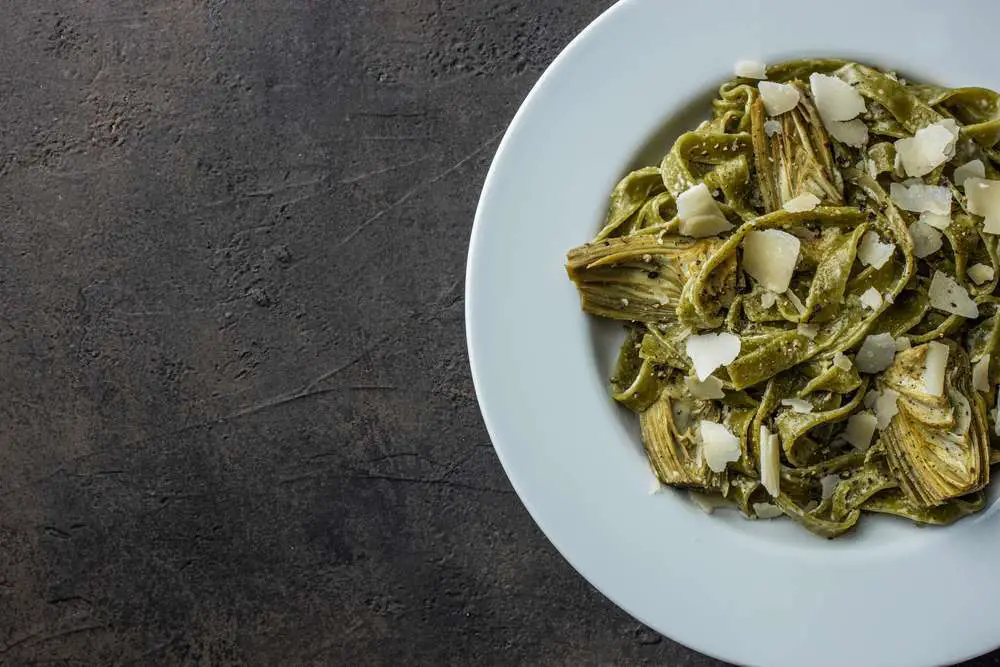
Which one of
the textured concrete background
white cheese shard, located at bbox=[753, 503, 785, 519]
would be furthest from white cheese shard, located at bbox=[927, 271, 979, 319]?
the textured concrete background

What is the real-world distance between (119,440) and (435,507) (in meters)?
1.46

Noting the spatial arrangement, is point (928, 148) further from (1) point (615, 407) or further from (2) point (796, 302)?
(1) point (615, 407)

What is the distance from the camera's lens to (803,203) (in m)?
2.99

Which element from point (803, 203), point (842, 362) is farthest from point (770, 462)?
point (803, 203)

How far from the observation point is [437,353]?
387 centimetres

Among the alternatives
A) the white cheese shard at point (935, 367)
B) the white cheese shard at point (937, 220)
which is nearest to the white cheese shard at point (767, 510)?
the white cheese shard at point (935, 367)

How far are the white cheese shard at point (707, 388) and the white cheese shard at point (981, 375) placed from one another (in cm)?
80

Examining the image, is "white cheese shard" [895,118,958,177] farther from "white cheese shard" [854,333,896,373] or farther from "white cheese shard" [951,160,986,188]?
"white cheese shard" [854,333,896,373]

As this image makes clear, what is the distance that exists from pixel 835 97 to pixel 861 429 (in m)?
1.12

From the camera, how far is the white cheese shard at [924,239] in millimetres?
2982

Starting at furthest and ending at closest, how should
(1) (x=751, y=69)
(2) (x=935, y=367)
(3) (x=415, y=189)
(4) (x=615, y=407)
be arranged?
(3) (x=415, y=189)
(4) (x=615, y=407)
(1) (x=751, y=69)
(2) (x=935, y=367)

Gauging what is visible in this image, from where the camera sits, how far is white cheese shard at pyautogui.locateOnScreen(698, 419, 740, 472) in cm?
306

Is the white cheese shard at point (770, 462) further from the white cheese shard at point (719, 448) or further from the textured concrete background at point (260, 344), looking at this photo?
the textured concrete background at point (260, 344)

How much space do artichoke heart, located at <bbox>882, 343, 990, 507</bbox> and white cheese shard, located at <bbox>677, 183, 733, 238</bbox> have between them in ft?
2.44
